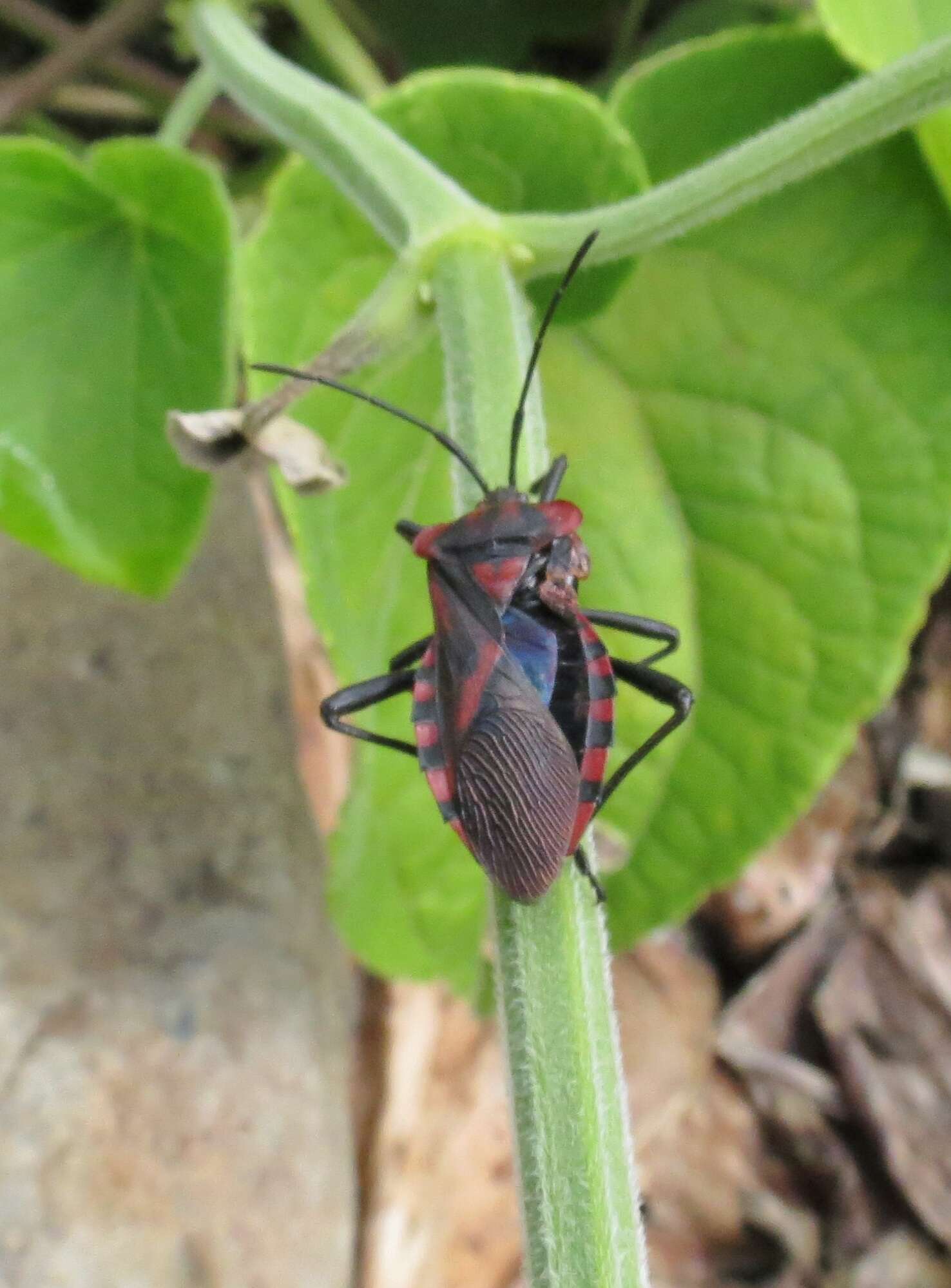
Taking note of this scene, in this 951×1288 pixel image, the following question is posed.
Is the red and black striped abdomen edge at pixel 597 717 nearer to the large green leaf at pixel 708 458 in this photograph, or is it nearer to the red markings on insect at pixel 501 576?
→ the red markings on insect at pixel 501 576

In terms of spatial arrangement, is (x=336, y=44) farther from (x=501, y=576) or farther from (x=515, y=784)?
(x=515, y=784)

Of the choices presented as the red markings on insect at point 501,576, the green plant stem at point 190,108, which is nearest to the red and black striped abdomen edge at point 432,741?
the red markings on insect at point 501,576

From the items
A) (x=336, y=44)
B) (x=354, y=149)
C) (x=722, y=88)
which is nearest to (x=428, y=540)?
(x=354, y=149)

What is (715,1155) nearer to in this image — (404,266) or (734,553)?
(734,553)

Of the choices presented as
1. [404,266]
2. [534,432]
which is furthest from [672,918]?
[404,266]

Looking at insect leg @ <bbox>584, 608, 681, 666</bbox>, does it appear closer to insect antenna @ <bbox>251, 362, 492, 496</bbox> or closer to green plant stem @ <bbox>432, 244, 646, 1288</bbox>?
insect antenna @ <bbox>251, 362, 492, 496</bbox>
